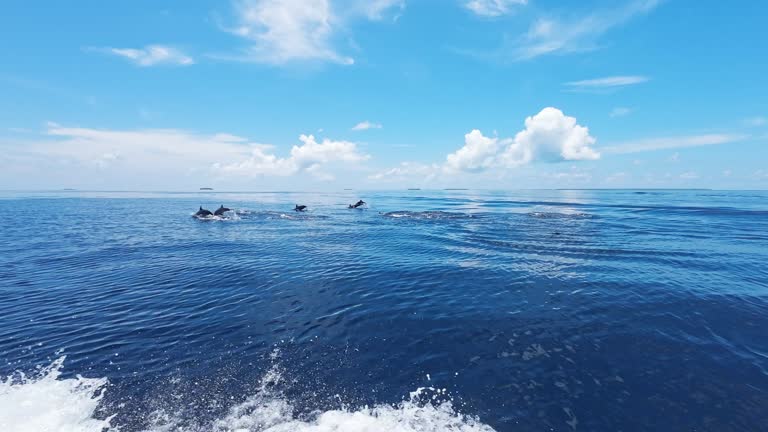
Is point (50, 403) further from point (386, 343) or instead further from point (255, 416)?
point (386, 343)

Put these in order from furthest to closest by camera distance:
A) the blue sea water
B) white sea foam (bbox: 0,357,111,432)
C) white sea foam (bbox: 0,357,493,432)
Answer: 1. the blue sea water
2. white sea foam (bbox: 0,357,111,432)
3. white sea foam (bbox: 0,357,493,432)

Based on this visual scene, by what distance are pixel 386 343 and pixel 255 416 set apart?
5096 mm

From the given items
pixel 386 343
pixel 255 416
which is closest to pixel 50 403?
pixel 255 416

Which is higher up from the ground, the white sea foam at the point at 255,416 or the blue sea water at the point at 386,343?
the blue sea water at the point at 386,343

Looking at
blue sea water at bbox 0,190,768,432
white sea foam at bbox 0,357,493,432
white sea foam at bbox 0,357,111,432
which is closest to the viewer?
white sea foam at bbox 0,357,493,432

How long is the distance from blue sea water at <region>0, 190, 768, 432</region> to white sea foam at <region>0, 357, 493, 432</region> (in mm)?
46

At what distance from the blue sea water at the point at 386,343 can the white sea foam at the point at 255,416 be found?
1.8 inches

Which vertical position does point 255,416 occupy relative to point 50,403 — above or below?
above

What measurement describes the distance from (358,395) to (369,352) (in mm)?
2250

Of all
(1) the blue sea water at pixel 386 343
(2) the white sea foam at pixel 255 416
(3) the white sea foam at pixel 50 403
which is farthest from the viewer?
(1) the blue sea water at pixel 386 343

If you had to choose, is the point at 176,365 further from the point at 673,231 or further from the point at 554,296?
the point at 673,231

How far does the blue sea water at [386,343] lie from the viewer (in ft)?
26.6

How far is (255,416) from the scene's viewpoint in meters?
7.89

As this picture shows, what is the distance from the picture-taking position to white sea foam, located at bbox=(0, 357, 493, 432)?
7641 mm
